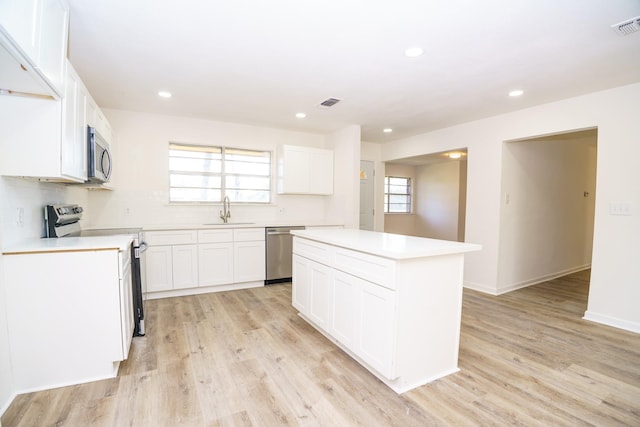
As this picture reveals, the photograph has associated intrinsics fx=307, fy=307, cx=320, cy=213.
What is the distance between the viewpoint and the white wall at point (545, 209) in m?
4.17

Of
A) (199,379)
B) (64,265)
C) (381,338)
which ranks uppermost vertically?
(64,265)

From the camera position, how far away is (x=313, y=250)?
278 cm

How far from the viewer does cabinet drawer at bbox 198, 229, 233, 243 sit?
396 centimetres

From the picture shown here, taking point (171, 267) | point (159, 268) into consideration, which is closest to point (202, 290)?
point (171, 267)

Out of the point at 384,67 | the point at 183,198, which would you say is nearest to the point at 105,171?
the point at 183,198

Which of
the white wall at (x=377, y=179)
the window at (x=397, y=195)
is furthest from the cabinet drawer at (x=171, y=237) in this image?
the window at (x=397, y=195)

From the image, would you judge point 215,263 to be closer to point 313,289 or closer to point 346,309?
point 313,289

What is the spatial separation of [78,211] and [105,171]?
448 mm

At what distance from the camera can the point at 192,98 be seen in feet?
11.5

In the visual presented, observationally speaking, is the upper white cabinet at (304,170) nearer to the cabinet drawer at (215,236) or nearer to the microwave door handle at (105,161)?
A: the cabinet drawer at (215,236)

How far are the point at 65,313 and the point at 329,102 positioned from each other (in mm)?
3067

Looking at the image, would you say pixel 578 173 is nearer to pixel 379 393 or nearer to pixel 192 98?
pixel 379 393

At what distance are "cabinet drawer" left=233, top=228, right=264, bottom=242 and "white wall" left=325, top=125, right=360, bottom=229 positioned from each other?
1.33m

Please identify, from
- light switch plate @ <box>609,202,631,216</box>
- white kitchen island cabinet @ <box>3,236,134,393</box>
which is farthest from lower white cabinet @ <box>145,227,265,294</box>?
light switch plate @ <box>609,202,631,216</box>
